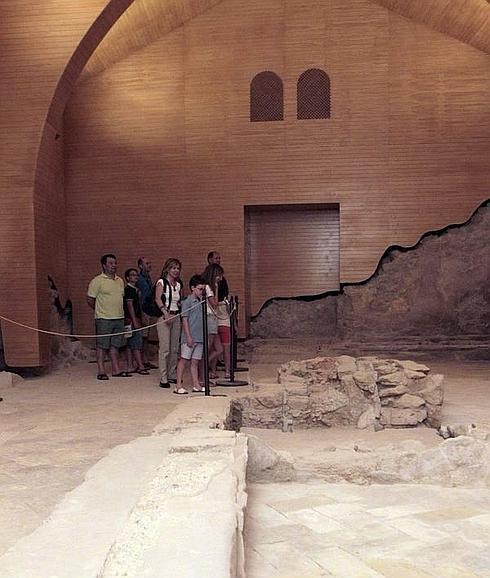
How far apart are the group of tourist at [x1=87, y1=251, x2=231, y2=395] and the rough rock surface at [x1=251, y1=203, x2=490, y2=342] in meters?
4.06

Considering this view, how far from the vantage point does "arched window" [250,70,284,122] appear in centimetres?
1258

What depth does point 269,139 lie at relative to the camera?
12508 millimetres

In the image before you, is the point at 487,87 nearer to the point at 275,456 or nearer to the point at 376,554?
the point at 275,456

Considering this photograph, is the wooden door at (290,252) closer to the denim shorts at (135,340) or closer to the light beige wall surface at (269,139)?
the light beige wall surface at (269,139)

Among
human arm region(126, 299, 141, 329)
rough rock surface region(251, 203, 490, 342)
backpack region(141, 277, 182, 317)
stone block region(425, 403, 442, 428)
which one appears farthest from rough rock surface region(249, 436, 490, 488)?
rough rock surface region(251, 203, 490, 342)

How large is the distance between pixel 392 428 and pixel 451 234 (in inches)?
231

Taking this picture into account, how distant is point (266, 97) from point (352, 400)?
7094 mm

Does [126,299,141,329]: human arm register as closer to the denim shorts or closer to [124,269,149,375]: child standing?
A: [124,269,149,375]: child standing

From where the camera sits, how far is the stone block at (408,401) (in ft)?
24.5

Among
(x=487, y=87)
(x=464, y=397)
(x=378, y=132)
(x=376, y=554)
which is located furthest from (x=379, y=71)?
(x=376, y=554)

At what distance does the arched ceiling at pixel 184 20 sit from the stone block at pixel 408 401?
7232mm

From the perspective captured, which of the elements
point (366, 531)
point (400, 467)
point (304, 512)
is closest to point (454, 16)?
point (400, 467)

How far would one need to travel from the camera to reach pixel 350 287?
1248cm

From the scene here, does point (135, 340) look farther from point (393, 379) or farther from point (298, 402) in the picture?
point (393, 379)
